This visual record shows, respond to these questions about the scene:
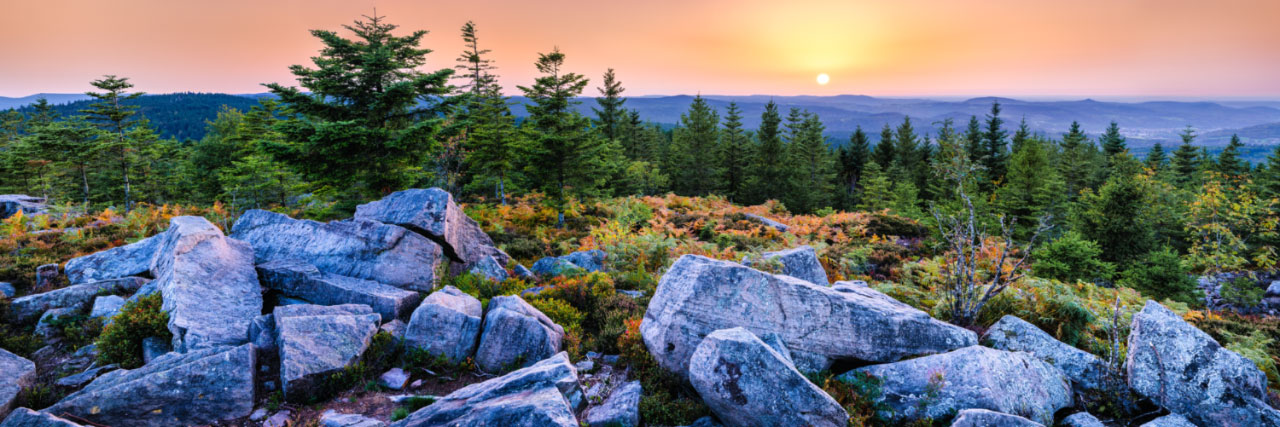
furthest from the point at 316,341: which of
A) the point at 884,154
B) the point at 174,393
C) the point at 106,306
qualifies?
the point at 884,154

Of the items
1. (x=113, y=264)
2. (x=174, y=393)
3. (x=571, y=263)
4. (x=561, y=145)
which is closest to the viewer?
(x=174, y=393)

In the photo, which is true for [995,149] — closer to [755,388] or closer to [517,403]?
[755,388]

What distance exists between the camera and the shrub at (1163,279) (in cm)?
1355

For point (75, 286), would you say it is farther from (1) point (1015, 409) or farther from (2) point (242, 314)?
(1) point (1015, 409)

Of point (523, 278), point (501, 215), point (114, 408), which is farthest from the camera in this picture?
point (501, 215)

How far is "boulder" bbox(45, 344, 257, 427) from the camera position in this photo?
512 cm

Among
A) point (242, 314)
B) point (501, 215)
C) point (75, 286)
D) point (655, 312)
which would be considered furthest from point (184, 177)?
point (655, 312)

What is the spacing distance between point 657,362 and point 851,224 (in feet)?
56.3

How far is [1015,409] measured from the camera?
5137 mm

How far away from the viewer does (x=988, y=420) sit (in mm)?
4562

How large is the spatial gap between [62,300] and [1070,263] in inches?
859

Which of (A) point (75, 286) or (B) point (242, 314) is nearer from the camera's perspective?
(B) point (242, 314)

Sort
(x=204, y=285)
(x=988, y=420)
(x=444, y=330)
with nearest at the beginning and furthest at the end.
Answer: (x=988, y=420) → (x=444, y=330) → (x=204, y=285)

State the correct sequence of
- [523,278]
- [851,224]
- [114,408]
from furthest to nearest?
1. [851,224]
2. [523,278]
3. [114,408]
